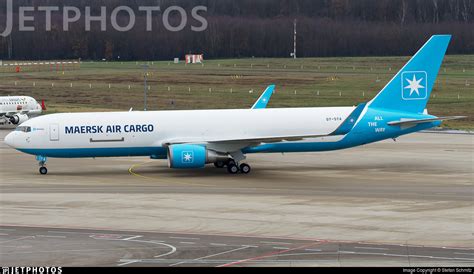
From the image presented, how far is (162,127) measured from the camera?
50.6m

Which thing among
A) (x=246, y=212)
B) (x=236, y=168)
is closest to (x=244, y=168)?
(x=236, y=168)

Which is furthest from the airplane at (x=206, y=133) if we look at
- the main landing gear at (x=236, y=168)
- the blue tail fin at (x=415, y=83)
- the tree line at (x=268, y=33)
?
the tree line at (x=268, y=33)

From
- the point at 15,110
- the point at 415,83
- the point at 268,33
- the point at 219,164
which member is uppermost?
the point at 268,33

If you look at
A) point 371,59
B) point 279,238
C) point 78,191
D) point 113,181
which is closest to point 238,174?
point 113,181

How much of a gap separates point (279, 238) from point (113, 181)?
61.6 ft

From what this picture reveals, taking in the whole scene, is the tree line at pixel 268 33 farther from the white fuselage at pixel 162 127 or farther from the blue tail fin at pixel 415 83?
the white fuselage at pixel 162 127

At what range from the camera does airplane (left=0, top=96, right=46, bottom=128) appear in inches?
3408

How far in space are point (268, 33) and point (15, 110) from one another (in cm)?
7877

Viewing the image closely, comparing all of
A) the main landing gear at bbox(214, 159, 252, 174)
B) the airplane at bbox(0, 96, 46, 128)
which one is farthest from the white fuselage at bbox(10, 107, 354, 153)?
the airplane at bbox(0, 96, 46, 128)

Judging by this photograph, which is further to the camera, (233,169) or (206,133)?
(206,133)

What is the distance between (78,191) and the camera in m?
43.9

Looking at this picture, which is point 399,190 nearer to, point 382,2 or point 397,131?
point 397,131

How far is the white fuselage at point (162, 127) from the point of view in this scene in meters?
50.2

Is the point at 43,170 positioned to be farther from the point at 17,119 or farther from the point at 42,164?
the point at 17,119
